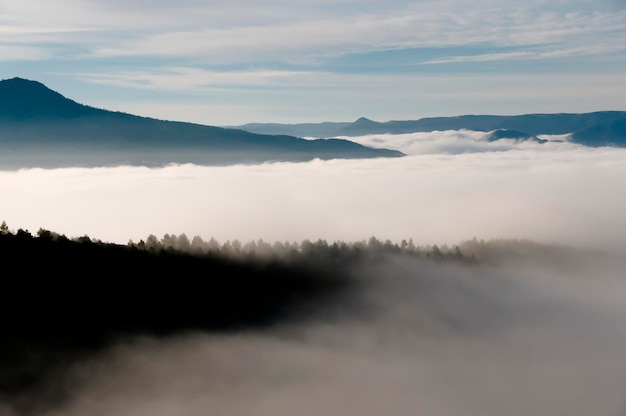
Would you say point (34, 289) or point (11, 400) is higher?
point (34, 289)

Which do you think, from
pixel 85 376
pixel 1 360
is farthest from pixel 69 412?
pixel 1 360

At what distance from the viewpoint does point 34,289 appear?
7854 inches

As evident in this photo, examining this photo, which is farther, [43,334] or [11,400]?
[43,334]

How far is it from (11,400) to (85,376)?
2312cm

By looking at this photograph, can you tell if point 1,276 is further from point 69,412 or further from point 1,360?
point 69,412

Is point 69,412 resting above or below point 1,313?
below

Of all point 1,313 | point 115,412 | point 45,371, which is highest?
point 1,313

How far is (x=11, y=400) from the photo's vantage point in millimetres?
177125

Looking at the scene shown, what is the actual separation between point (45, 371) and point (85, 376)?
1185cm

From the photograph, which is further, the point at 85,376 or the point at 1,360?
the point at 85,376

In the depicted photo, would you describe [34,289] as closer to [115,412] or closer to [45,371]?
[45,371]

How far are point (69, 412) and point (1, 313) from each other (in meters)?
31.6

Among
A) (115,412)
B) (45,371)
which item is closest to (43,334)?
(45,371)

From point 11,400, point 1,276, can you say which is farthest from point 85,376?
point 1,276
